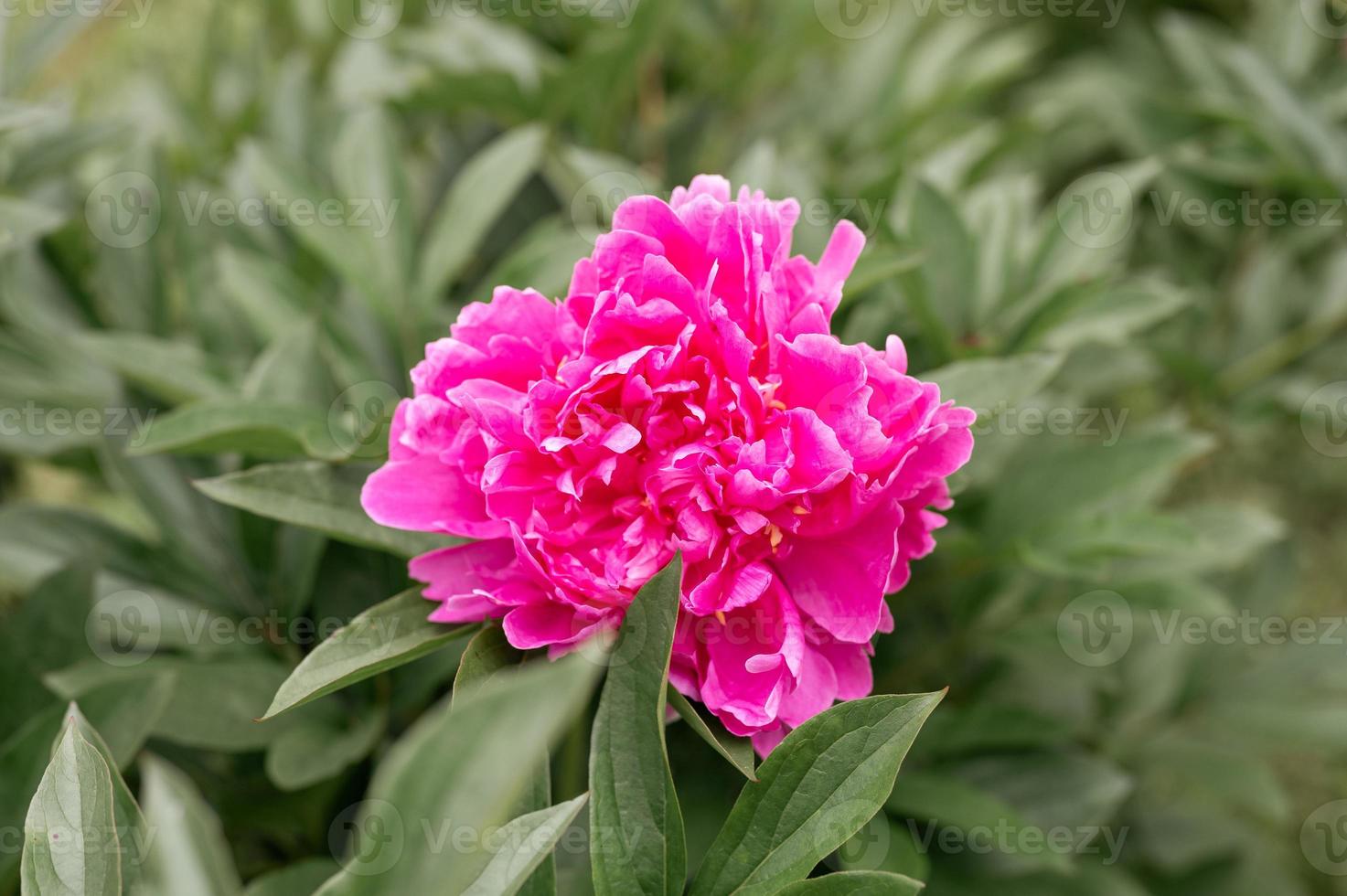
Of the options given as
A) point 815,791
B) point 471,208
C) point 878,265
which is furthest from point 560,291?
point 815,791

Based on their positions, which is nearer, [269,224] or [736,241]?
[736,241]

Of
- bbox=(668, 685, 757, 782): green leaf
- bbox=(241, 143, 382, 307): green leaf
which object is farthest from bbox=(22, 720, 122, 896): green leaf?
bbox=(241, 143, 382, 307): green leaf

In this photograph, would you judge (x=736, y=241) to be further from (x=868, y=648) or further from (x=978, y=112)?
(x=978, y=112)

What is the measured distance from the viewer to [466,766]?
365mm

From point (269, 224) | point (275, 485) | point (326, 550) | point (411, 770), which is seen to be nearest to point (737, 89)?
point (269, 224)

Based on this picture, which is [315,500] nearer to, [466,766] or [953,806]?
[466,766]

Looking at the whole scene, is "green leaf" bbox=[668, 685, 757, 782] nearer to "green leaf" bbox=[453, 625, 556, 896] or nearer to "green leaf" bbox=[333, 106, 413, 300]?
"green leaf" bbox=[453, 625, 556, 896]

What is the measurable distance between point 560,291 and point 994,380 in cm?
37

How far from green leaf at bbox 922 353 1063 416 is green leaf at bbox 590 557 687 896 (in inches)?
11.6

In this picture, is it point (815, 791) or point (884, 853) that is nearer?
point (815, 791)

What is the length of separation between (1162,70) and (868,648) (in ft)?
6.08

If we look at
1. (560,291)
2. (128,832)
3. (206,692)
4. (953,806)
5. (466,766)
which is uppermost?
(466,766)

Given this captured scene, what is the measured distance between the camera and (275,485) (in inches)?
27.6

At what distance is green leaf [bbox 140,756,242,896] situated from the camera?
1.36 ft
